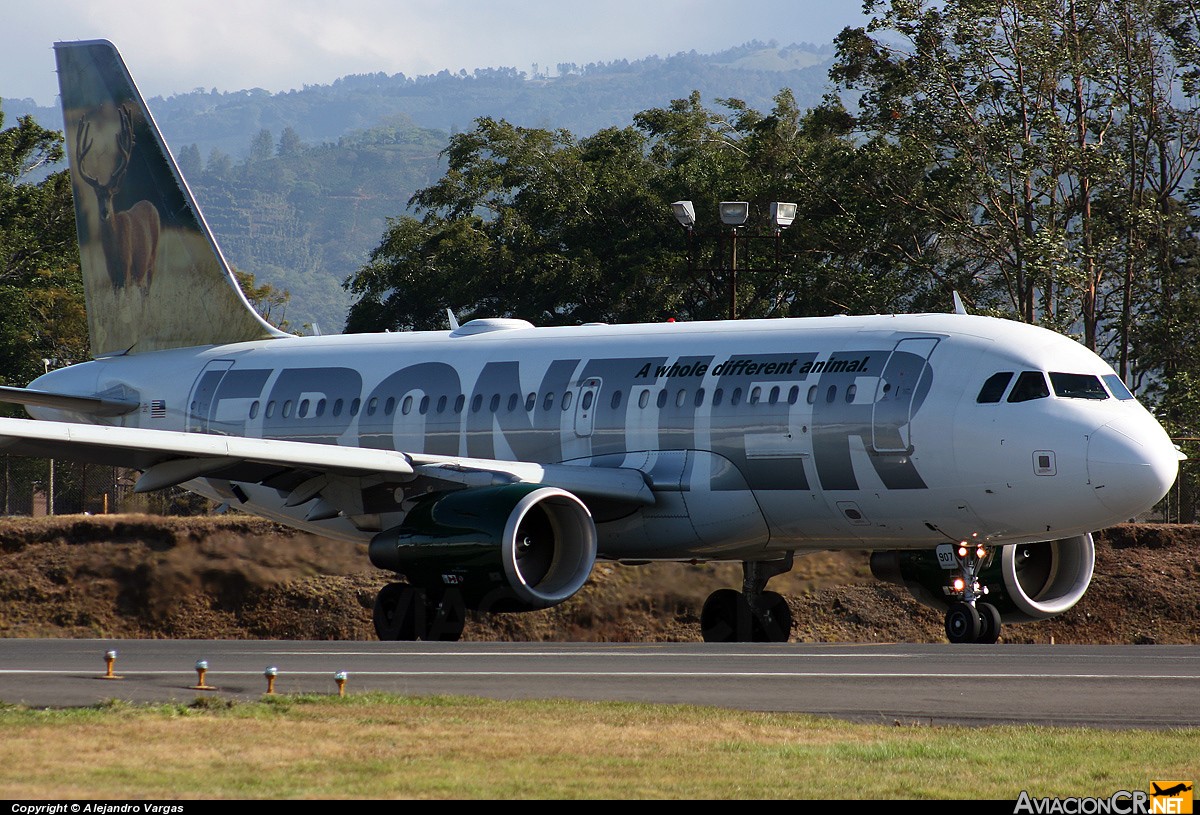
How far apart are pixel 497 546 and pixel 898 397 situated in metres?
5.02

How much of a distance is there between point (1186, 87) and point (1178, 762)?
146ft

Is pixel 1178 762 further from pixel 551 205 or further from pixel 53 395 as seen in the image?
pixel 551 205

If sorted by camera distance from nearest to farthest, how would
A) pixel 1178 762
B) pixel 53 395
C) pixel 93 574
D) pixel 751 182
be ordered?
1. pixel 1178 762
2. pixel 53 395
3. pixel 93 574
4. pixel 751 182

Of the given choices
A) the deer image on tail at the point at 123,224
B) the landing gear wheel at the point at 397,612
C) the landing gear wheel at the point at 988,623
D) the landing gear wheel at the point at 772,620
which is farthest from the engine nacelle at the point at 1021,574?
the deer image on tail at the point at 123,224

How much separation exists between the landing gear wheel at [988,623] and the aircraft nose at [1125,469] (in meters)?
2.41

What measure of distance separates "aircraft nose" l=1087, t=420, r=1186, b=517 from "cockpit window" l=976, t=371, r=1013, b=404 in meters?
1.18

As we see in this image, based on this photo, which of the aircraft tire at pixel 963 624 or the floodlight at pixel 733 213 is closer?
the aircraft tire at pixel 963 624

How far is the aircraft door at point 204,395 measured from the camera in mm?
27484

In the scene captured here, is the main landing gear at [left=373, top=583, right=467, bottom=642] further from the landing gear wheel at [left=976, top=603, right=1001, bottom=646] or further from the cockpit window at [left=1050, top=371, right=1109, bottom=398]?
the cockpit window at [left=1050, top=371, right=1109, bottom=398]

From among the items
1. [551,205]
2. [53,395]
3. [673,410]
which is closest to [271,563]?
[53,395]

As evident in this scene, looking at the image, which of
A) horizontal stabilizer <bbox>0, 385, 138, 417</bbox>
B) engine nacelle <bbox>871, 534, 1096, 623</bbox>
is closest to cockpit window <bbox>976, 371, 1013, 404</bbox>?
engine nacelle <bbox>871, 534, 1096, 623</bbox>

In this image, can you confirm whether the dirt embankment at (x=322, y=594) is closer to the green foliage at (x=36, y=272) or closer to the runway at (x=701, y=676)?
the runway at (x=701, y=676)

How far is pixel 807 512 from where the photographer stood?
2159 centimetres

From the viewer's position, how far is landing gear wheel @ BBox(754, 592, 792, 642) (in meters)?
24.8
